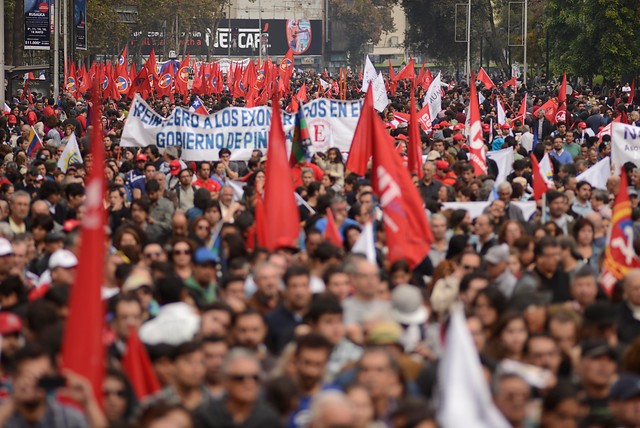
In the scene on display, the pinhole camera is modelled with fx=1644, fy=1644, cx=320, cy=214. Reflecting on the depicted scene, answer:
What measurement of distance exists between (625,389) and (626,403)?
0.08 m

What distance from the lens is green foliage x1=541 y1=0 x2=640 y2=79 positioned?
149 ft

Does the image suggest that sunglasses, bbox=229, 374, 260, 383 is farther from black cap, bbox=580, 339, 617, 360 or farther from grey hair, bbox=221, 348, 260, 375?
black cap, bbox=580, 339, 617, 360

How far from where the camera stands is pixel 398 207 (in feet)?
38.4

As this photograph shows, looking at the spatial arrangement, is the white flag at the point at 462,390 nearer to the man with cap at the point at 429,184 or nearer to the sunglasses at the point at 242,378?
the sunglasses at the point at 242,378

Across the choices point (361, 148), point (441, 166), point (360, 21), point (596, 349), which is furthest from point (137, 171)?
point (360, 21)

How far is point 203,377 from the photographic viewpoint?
726 centimetres

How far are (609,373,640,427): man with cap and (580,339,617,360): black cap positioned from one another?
0.32 metres

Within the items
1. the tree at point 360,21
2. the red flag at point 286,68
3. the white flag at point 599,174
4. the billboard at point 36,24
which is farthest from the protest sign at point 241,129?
the tree at point 360,21

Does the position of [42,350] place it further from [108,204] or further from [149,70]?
[149,70]

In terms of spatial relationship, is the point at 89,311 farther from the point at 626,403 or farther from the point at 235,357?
the point at 626,403

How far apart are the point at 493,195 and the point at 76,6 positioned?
121 feet

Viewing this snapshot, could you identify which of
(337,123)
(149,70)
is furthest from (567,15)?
(337,123)

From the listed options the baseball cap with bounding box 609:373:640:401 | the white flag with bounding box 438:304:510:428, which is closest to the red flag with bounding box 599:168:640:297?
the baseball cap with bounding box 609:373:640:401

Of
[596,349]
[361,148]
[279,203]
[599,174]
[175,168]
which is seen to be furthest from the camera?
[175,168]
